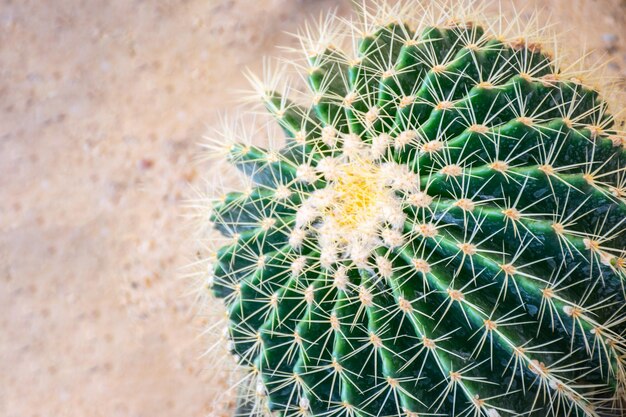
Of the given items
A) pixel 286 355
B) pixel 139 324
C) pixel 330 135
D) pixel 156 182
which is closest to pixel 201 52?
pixel 156 182

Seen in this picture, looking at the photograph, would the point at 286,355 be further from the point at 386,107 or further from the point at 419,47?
the point at 419,47

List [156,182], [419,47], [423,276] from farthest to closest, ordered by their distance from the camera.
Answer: [156,182] → [419,47] → [423,276]

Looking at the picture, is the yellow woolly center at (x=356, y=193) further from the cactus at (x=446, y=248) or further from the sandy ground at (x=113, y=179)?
the sandy ground at (x=113, y=179)

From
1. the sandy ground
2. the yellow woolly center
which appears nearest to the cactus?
the yellow woolly center

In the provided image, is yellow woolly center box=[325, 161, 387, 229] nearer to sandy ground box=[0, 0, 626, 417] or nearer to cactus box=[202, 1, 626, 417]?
cactus box=[202, 1, 626, 417]

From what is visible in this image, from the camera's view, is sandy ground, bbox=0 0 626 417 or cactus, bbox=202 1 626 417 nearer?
cactus, bbox=202 1 626 417

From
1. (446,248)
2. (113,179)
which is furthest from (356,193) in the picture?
(113,179)

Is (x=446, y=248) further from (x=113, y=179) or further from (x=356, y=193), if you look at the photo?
(x=113, y=179)
